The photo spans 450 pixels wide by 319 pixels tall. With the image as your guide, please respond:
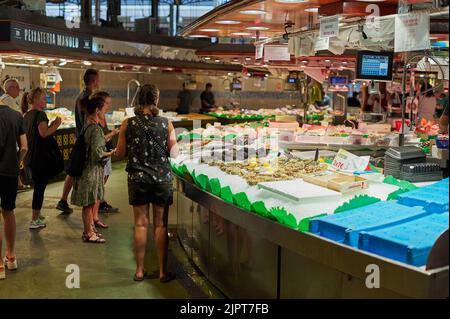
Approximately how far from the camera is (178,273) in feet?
19.6

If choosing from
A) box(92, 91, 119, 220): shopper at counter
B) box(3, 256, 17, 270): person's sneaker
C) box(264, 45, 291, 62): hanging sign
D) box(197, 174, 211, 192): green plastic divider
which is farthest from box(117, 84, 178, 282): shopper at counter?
box(264, 45, 291, 62): hanging sign

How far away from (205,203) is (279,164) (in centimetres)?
112

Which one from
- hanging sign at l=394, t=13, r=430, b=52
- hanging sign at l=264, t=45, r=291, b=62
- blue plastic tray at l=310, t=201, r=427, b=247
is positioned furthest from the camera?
hanging sign at l=264, t=45, r=291, b=62

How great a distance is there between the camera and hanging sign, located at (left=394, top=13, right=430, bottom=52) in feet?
16.1

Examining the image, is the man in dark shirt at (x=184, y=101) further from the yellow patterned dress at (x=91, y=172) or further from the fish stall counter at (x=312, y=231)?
the fish stall counter at (x=312, y=231)

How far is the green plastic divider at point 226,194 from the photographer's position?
496 centimetres

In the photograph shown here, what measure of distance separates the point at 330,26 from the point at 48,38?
19.3ft

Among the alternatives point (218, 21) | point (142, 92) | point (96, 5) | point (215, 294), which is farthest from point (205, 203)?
point (96, 5)

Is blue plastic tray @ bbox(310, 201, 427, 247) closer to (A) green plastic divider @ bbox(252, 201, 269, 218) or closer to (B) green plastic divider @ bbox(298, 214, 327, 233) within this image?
(B) green plastic divider @ bbox(298, 214, 327, 233)

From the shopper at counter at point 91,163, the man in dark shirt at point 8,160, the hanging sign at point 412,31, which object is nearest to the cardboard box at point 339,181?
the hanging sign at point 412,31

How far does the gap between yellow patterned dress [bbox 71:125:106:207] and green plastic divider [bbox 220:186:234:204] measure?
2225mm

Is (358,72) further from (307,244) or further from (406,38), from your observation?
(307,244)

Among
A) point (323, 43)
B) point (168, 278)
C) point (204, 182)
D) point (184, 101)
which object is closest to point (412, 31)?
point (323, 43)

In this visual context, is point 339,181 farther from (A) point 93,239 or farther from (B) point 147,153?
(A) point 93,239
